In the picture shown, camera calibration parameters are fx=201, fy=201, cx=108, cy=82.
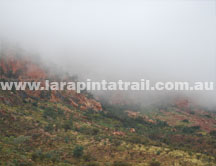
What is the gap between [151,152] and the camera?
35.7 m

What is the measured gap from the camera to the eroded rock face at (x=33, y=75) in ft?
248

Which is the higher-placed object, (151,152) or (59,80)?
(59,80)

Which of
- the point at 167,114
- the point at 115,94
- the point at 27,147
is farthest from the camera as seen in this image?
the point at 115,94

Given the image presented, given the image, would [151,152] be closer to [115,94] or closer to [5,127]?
[5,127]

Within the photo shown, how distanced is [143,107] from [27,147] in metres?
111

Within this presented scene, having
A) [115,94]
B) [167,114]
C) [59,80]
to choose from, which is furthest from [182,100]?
[59,80]

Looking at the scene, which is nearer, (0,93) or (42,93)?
(0,93)

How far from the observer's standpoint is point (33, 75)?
8288 cm

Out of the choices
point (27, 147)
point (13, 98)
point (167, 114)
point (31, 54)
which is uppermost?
point (31, 54)

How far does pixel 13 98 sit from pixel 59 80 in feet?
123

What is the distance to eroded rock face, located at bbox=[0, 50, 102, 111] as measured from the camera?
248ft

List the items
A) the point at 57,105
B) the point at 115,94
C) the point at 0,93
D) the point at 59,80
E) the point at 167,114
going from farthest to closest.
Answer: the point at 115,94, the point at 167,114, the point at 59,80, the point at 57,105, the point at 0,93

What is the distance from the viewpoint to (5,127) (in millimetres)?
36188

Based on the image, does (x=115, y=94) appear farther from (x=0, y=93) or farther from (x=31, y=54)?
(x=0, y=93)
